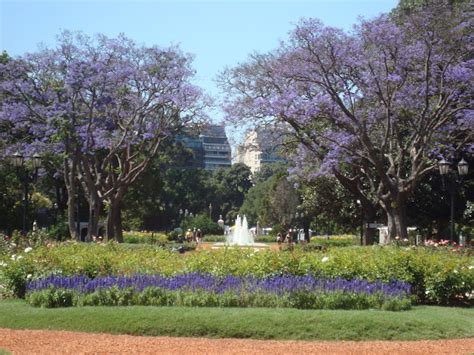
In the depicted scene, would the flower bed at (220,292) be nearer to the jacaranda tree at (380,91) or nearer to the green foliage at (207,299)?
the green foliage at (207,299)

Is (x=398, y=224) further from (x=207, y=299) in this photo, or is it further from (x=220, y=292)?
(x=207, y=299)

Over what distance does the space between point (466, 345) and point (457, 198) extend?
75.3 ft

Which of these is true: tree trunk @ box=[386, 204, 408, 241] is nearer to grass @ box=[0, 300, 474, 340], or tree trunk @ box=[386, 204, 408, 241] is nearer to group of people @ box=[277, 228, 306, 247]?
group of people @ box=[277, 228, 306, 247]

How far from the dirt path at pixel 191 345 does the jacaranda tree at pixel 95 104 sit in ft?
62.6

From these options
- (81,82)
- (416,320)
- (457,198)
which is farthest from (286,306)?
(457,198)

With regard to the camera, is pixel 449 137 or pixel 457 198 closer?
pixel 449 137

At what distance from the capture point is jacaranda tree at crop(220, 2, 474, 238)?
22.8m

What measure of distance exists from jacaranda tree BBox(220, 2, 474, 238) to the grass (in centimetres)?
1311

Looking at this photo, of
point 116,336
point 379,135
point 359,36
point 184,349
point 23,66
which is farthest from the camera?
point 23,66

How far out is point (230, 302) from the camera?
11195mm

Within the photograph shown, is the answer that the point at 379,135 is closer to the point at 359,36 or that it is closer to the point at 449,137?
the point at 449,137

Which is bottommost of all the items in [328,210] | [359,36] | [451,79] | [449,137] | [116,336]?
[116,336]

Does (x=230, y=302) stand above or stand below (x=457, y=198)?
below

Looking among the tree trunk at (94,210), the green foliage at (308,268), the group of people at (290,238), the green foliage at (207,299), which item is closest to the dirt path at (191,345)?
the green foliage at (207,299)
